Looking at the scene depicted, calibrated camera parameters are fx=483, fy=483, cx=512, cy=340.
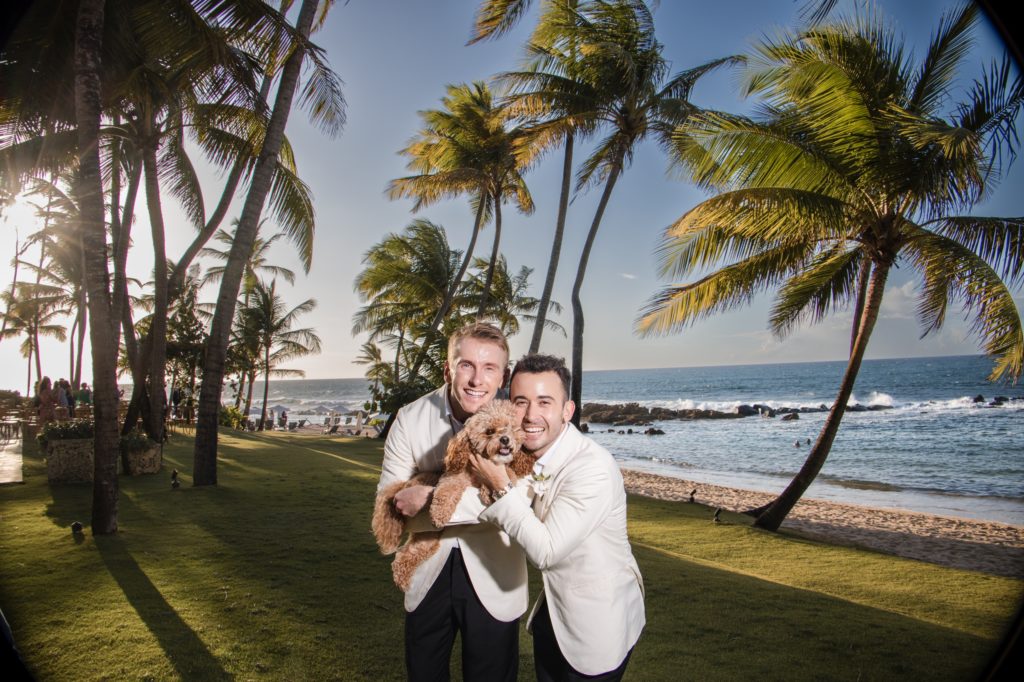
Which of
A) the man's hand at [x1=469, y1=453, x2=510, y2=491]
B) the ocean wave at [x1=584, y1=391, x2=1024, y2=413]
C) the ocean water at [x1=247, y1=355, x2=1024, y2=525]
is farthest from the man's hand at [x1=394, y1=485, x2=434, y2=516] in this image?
the ocean wave at [x1=584, y1=391, x2=1024, y2=413]

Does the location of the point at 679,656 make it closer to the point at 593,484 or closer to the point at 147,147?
the point at 593,484

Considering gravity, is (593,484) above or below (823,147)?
below

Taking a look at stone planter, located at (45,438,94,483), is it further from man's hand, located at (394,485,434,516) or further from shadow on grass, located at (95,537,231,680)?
man's hand, located at (394,485,434,516)

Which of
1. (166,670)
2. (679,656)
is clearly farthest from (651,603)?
(166,670)

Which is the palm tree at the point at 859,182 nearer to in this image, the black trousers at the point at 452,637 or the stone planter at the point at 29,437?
the black trousers at the point at 452,637

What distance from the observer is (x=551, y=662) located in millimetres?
1850

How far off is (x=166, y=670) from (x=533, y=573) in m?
2.63

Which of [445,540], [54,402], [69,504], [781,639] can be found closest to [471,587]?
[445,540]

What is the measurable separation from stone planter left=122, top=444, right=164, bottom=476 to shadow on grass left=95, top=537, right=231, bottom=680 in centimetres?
333

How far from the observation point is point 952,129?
362 centimetres

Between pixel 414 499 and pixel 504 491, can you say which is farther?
pixel 414 499

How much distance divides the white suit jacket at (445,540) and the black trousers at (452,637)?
0.12 feet

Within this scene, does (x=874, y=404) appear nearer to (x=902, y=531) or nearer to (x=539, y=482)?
(x=902, y=531)

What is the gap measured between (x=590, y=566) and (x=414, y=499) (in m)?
0.68
